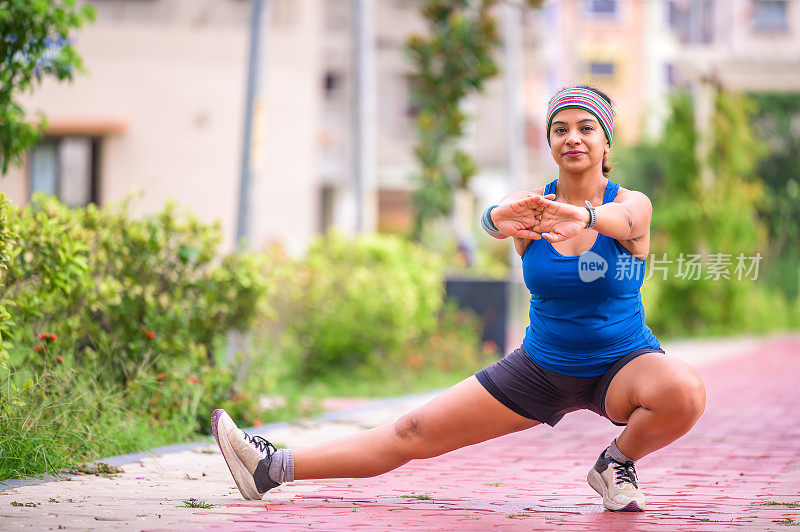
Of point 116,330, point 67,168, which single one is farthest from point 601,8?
point 116,330

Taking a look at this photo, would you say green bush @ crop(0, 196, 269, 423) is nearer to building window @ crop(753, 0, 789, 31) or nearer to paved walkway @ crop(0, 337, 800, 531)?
paved walkway @ crop(0, 337, 800, 531)

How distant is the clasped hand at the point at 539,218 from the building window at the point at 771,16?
45.7 m

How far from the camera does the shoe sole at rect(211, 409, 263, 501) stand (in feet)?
16.8

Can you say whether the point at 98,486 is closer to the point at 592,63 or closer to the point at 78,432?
the point at 78,432

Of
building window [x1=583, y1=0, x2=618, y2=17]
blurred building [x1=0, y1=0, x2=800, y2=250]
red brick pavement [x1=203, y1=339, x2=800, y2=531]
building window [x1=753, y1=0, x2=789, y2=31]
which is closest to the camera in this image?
red brick pavement [x1=203, y1=339, x2=800, y2=531]

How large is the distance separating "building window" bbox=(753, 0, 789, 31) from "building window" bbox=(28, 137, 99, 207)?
3305 cm

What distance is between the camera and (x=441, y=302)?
1327cm

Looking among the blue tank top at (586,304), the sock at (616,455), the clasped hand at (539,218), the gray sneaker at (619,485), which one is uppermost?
the clasped hand at (539,218)

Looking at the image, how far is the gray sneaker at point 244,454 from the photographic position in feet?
16.8

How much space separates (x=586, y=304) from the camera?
15.7 feet

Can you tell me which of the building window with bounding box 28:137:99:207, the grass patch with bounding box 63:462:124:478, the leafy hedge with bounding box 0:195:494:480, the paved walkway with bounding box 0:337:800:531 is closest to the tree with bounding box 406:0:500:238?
the leafy hedge with bounding box 0:195:494:480

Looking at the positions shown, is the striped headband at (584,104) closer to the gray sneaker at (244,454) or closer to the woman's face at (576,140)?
the woman's face at (576,140)

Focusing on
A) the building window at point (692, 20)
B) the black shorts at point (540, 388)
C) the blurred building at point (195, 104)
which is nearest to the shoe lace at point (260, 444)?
the black shorts at point (540, 388)

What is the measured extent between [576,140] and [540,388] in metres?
0.98
